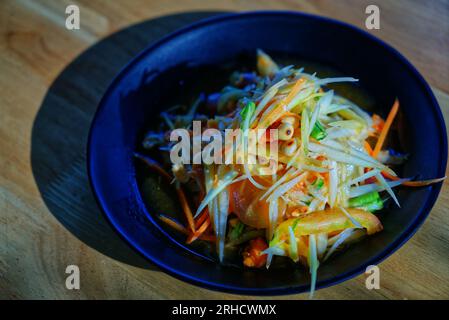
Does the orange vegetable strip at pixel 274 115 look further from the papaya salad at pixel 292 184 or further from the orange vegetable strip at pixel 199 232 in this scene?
the orange vegetable strip at pixel 199 232

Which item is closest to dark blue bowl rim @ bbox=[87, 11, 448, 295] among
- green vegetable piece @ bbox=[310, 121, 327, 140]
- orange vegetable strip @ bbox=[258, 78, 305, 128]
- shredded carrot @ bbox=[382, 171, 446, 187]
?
shredded carrot @ bbox=[382, 171, 446, 187]

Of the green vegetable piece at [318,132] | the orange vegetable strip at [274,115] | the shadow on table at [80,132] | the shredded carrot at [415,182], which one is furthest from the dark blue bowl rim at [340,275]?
the orange vegetable strip at [274,115]

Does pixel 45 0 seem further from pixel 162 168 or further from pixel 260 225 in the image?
pixel 260 225

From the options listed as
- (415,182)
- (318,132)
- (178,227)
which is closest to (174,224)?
(178,227)

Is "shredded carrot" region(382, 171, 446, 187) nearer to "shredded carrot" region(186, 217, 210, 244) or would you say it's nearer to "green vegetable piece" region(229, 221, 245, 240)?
"green vegetable piece" region(229, 221, 245, 240)

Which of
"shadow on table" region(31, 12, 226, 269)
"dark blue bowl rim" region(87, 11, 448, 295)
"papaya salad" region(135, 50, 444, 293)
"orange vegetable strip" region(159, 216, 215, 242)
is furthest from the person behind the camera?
"shadow on table" region(31, 12, 226, 269)

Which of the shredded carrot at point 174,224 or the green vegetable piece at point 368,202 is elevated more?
the green vegetable piece at point 368,202
